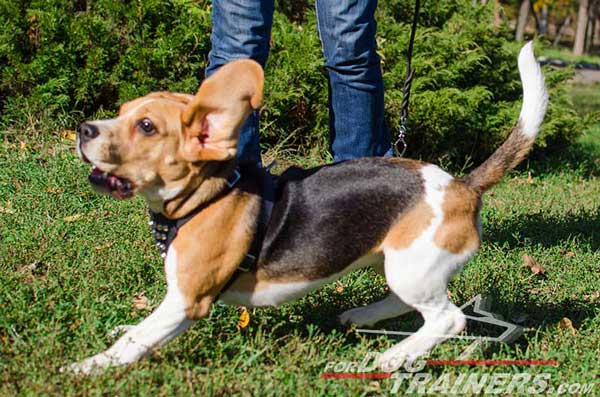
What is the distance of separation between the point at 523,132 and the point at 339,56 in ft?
4.31

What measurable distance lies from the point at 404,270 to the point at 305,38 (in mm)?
3990

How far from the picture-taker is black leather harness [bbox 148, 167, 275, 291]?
315cm

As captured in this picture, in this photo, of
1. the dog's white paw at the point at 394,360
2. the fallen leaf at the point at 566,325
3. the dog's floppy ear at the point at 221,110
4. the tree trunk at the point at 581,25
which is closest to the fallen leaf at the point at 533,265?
the fallen leaf at the point at 566,325

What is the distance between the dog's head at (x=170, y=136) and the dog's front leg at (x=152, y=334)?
319 millimetres

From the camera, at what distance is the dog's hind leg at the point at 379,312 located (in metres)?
3.79

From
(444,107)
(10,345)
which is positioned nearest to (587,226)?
(444,107)

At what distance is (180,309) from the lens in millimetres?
3098

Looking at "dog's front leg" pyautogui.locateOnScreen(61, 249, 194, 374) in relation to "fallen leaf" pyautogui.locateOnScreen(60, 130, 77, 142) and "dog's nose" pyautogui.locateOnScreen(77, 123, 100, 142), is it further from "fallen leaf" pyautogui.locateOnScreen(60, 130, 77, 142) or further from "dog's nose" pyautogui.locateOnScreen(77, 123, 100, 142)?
"fallen leaf" pyautogui.locateOnScreen(60, 130, 77, 142)

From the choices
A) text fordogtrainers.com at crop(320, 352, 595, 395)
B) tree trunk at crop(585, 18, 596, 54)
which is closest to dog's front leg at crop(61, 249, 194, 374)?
text fordogtrainers.com at crop(320, 352, 595, 395)

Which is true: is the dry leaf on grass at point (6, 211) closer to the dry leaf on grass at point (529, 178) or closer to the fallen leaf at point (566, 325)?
the fallen leaf at point (566, 325)

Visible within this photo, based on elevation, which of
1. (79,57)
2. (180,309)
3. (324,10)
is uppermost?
(324,10)

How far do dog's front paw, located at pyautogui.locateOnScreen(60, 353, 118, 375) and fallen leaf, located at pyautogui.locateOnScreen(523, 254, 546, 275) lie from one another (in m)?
2.83

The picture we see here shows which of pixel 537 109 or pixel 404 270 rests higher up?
pixel 537 109

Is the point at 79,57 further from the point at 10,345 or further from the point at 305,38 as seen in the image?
the point at 10,345
